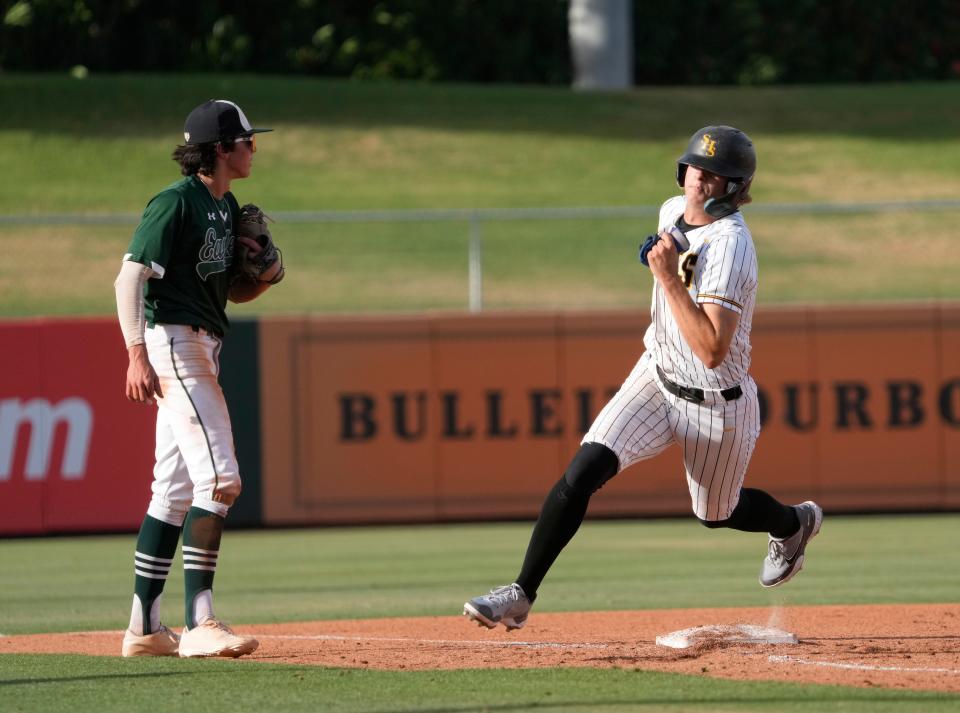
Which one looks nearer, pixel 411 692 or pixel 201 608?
pixel 411 692

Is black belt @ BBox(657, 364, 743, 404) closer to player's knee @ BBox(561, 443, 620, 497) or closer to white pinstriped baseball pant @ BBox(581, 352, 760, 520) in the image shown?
white pinstriped baseball pant @ BBox(581, 352, 760, 520)

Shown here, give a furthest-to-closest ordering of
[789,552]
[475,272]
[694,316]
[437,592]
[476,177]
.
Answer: [476,177]
[475,272]
[437,592]
[789,552]
[694,316]

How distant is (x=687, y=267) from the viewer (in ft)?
19.6

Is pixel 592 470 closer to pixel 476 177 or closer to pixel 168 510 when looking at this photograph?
pixel 168 510

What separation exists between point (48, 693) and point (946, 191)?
1997 centimetres

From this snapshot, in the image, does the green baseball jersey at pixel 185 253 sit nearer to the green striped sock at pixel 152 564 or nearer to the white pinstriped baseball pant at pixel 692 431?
the green striped sock at pixel 152 564

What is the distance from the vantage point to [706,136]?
6020 mm

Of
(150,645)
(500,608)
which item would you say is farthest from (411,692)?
(150,645)

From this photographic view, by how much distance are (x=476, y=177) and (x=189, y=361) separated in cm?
1865

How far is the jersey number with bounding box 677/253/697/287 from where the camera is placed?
595 cm

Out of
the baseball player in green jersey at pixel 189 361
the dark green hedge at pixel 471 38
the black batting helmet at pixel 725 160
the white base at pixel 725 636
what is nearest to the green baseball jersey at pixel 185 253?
the baseball player in green jersey at pixel 189 361

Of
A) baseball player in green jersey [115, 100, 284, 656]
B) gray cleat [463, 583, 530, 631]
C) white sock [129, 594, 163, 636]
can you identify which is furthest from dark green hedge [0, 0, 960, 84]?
gray cleat [463, 583, 530, 631]

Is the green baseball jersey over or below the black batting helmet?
below

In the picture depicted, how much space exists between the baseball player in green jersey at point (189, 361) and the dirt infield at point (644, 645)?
0.33 m
